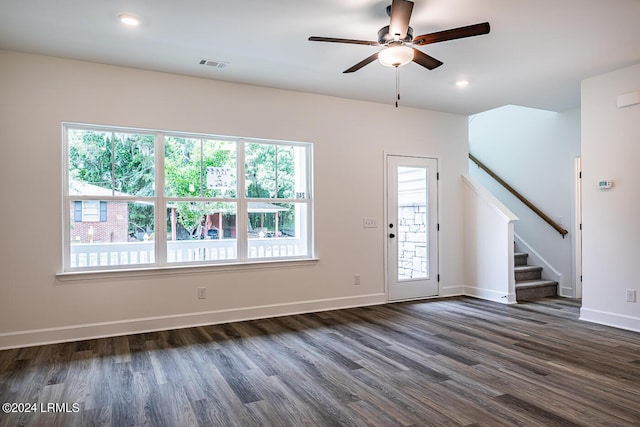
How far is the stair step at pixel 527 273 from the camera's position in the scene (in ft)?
20.2

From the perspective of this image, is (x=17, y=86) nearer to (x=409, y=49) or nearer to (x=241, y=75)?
(x=241, y=75)

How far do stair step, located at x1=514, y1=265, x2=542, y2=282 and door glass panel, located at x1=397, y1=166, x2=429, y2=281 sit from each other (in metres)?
1.44

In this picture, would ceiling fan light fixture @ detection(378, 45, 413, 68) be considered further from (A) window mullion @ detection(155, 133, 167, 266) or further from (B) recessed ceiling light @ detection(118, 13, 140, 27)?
(A) window mullion @ detection(155, 133, 167, 266)

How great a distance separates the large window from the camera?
13.6 ft

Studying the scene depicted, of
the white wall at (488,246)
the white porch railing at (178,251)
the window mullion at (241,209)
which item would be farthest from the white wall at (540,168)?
the window mullion at (241,209)

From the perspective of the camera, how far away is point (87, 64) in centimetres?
405

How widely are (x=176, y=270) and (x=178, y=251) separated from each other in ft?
0.73

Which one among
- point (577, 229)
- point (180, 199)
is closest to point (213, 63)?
point (180, 199)

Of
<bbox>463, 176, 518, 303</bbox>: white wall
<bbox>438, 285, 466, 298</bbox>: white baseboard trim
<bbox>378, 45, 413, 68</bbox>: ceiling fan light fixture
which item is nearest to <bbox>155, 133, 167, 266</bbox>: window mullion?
<bbox>378, 45, 413, 68</bbox>: ceiling fan light fixture

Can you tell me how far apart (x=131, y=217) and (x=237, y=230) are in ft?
3.77

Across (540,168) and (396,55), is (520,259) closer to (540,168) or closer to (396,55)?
(540,168)

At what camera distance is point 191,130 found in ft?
14.8

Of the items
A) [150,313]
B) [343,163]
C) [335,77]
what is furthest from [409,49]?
[150,313]

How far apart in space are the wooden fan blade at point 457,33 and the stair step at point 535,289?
412 cm
